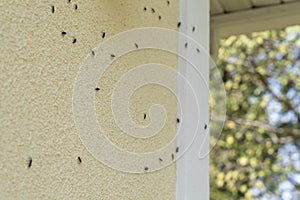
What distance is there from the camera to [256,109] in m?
5.08

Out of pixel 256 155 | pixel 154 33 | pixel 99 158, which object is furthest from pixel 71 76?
pixel 256 155

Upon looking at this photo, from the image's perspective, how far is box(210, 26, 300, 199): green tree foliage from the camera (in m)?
4.96

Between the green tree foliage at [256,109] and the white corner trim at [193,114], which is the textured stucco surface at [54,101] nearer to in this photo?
the white corner trim at [193,114]

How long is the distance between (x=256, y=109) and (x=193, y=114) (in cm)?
401

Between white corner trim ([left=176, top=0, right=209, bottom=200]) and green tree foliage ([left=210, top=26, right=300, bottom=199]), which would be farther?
green tree foliage ([left=210, top=26, right=300, bottom=199])

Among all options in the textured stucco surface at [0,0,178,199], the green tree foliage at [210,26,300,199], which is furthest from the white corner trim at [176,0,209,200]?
the green tree foliage at [210,26,300,199]

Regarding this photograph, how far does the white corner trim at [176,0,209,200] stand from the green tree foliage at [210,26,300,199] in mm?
3693

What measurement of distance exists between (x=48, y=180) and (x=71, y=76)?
8.0 inches

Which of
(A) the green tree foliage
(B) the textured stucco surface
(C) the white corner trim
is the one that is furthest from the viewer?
(A) the green tree foliage

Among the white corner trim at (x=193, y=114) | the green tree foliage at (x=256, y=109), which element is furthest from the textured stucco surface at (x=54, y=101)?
the green tree foliage at (x=256, y=109)

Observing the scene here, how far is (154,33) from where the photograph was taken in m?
1.12

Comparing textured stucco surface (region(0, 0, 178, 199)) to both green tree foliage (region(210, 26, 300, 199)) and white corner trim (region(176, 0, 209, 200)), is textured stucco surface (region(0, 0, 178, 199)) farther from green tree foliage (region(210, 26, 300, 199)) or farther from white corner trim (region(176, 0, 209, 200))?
green tree foliage (region(210, 26, 300, 199))

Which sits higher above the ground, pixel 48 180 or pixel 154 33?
pixel 154 33

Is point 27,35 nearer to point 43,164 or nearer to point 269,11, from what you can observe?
point 43,164
